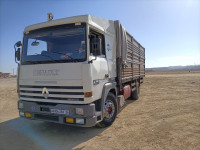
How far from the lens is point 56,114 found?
11.9ft

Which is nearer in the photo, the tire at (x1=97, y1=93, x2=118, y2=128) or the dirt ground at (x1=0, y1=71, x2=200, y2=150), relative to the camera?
the dirt ground at (x1=0, y1=71, x2=200, y2=150)

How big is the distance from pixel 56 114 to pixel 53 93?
0.52 meters

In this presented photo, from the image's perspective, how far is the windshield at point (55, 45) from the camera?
357cm

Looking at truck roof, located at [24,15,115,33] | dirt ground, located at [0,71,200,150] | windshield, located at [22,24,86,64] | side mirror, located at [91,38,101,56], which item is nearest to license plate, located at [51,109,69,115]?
dirt ground, located at [0,71,200,150]

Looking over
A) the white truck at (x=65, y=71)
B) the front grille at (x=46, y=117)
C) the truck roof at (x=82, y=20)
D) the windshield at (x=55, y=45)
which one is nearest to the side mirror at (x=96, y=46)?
the white truck at (x=65, y=71)

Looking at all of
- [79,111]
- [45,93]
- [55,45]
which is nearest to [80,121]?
[79,111]

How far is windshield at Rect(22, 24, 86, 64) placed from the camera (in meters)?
3.57

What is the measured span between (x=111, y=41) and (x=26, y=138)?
372 centimetres

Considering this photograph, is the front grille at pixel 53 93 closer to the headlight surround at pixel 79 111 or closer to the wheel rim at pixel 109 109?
the headlight surround at pixel 79 111

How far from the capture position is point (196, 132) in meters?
3.92

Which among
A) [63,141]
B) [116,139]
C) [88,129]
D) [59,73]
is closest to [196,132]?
[116,139]

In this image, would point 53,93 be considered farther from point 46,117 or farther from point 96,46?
point 96,46

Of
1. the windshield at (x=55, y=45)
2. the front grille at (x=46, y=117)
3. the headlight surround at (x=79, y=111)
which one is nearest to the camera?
the headlight surround at (x=79, y=111)

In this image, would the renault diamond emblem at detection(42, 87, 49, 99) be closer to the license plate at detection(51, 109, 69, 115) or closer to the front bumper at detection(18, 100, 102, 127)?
the front bumper at detection(18, 100, 102, 127)
